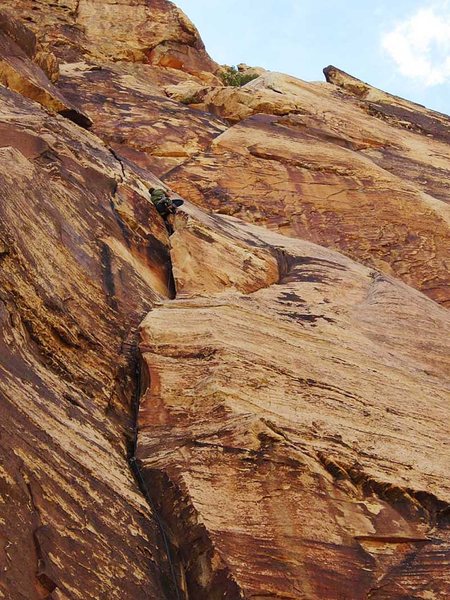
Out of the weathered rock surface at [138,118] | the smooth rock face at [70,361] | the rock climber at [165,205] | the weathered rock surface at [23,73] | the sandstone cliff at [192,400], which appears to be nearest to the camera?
the smooth rock face at [70,361]

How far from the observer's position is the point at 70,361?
11.6m

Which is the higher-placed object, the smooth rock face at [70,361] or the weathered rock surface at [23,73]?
the weathered rock surface at [23,73]

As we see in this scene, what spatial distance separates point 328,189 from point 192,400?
14.7 m

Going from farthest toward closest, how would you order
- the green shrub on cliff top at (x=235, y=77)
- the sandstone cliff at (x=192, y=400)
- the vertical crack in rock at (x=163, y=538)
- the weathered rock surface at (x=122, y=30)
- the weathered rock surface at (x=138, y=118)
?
the green shrub on cliff top at (x=235, y=77)
the weathered rock surface at (x=122, y=30)
the weathered rock surface at (x=138, y=118)
the vertical crack in rock at (x=163, y=538)
the sandstone cliff at (x=192, y=400)

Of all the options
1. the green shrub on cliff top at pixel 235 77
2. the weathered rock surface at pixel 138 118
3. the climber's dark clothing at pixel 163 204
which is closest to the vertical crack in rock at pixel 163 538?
the climber's dark clothing at pixel 163 204

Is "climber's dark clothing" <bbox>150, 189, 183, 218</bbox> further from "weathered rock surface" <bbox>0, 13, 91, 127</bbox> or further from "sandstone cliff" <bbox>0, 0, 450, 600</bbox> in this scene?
"weathered rock surface" <bbox>0, 13, 91, 127</bbox>

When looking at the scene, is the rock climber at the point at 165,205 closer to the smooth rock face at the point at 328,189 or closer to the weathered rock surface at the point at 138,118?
the smooth rock face at the point at 328,189

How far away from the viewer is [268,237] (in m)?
20.0

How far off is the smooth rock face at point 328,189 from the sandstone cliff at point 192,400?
4059 millimetres

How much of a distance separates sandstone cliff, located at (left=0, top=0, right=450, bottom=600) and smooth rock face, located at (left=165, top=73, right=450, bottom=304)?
4.06 m

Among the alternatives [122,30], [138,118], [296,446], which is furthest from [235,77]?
[296,446]

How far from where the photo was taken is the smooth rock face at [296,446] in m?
9.48

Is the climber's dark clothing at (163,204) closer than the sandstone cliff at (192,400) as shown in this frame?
No

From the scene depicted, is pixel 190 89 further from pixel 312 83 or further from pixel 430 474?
pixel 430 474
